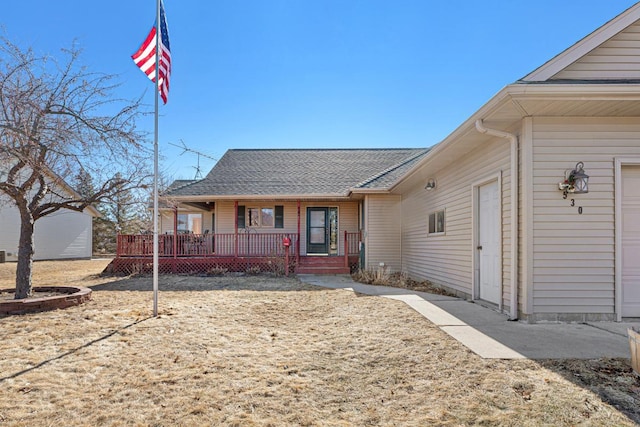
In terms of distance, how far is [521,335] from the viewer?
13.1 feet

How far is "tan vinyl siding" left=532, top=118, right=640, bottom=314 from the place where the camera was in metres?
4.66

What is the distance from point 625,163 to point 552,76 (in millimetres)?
1551

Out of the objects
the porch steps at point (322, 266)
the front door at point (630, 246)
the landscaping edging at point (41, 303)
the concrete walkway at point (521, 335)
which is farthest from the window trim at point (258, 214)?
the front door at point (630, 246)

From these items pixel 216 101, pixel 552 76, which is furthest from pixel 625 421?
pixel 216 101

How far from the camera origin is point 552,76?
4852 mm

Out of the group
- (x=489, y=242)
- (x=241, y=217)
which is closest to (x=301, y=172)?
(x=241, y=217)

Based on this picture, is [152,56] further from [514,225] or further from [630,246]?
[630,246]

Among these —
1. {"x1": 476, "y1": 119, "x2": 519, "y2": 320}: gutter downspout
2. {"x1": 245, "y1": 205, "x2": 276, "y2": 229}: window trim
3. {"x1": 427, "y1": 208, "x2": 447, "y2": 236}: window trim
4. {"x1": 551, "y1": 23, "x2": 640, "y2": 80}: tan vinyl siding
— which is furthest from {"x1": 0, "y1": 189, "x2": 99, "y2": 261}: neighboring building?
{"x1": 551, "y1": 23, "x2": 640, "y2": 80}: tan vinyl siding

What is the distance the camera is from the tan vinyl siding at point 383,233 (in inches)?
429

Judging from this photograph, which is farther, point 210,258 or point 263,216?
point 263,216

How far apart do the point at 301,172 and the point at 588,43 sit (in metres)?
10.1

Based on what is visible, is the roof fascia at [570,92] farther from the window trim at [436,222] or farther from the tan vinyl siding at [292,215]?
the tan vinyl siding at [292,215]

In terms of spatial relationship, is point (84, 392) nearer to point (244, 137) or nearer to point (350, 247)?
point (350, 247)

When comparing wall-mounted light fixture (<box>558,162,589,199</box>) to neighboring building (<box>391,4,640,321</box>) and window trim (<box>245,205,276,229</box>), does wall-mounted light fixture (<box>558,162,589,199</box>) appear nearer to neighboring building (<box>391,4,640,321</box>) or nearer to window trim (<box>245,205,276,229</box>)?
neighboring building (<box>391,4,640,321</box>)
